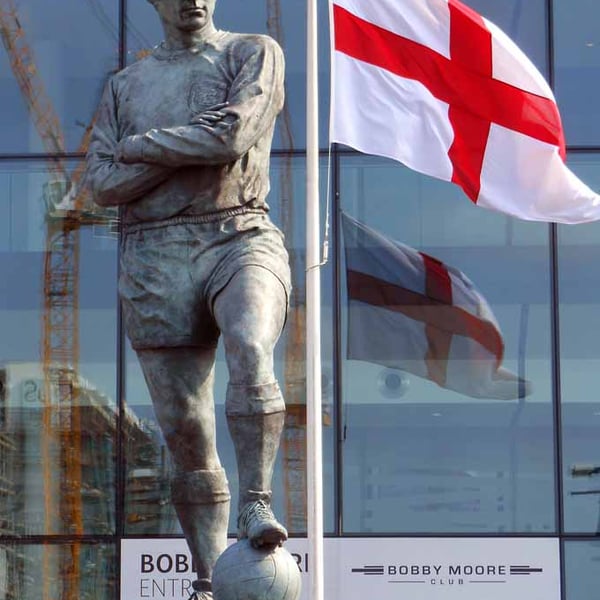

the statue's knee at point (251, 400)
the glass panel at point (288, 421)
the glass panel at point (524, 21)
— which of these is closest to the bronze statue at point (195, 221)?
the statue's knee at point (251, 400)

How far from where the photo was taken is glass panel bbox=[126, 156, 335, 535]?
17.6 metres

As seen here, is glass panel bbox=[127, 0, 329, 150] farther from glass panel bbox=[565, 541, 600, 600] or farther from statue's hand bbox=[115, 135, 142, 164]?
statue's hand bbox=[115, 135, 142, 164]

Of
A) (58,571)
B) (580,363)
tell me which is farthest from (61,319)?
(580,363)

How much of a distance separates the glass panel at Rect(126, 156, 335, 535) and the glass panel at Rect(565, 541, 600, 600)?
6.73ft

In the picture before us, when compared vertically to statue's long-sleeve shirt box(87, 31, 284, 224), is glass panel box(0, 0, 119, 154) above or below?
above

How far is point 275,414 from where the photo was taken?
25.7 feet

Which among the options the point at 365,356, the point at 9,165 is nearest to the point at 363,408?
the point at 365,356

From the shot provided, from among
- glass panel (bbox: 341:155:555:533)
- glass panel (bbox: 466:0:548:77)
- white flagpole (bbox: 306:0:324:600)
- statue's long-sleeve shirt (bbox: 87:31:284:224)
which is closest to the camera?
statue's long-sleeve shirt (bbox: 87:31:284:224)

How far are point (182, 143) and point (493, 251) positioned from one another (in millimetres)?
10507

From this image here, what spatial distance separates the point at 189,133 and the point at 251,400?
1083 mm

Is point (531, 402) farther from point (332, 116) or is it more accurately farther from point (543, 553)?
point (332, 116)

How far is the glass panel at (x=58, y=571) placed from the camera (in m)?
17.8

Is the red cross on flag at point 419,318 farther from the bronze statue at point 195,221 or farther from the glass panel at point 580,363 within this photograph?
the bronze statue at point 195,221

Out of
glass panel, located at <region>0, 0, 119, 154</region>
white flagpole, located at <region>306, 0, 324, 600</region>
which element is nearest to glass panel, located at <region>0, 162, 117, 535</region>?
glass panel, located at <region>0, 0, 119, 154</region>
